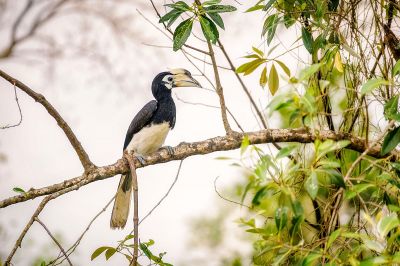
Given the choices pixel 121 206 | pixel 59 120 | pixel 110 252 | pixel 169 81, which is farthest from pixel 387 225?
→ pixel 169 81

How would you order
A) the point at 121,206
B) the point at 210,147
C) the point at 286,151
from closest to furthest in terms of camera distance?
the point at 286,151, the point at 210,147, the point at 121,206

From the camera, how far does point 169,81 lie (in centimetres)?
366

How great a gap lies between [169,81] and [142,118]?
394 millimetres

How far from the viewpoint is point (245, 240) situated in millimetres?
3592

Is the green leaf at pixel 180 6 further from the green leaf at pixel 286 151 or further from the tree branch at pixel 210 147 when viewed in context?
the green leaf at pixel 286 151

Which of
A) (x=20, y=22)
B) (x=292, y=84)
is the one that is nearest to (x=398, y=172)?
(x=292, y=84)

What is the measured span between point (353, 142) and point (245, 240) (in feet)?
5.47

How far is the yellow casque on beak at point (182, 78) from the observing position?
138 inches

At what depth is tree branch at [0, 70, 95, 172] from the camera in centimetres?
196

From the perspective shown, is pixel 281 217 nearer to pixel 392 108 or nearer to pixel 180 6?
pixel 392 108

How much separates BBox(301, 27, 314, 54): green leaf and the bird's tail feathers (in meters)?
1.49

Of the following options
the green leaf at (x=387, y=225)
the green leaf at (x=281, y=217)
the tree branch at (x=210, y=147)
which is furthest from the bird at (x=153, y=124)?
the green leaf at (x=387, y=225)

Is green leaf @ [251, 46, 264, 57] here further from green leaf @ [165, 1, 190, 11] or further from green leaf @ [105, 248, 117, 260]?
green leaf @ [105, 248, 117, 260]

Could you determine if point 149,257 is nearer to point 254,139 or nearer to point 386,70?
point 254,139
